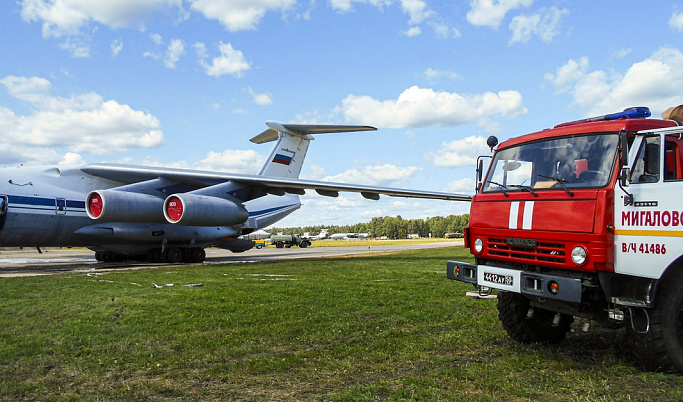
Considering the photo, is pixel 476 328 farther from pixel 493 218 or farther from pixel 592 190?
pixel 592 190

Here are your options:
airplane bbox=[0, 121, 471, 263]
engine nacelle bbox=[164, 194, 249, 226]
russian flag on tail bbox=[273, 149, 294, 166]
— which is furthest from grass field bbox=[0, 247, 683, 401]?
russian flag on tail bbox=[273, 149, 294, 166]

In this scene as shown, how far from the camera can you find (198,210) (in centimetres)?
1642

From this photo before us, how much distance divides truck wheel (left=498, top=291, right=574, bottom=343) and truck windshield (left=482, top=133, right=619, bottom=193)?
1.30m

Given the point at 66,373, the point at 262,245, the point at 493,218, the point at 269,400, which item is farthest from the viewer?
the point at 262,245

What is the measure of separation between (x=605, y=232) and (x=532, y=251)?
0.70m

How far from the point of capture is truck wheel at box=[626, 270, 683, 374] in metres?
4.27

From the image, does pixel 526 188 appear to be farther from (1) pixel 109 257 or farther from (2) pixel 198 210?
(1) pixel 109 257

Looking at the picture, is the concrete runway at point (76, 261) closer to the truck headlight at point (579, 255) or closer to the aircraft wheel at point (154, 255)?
the aircraft wheel at point (154, 255)

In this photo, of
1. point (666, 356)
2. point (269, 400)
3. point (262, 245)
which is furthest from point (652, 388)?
point (262, 245)

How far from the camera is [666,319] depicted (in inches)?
169

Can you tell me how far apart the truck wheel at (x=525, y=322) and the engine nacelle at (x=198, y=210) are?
1239 centimetres

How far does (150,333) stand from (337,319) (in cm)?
234

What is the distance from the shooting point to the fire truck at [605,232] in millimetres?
4305

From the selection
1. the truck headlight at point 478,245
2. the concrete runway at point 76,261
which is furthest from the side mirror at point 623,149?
the concrete runway at point 76,261
